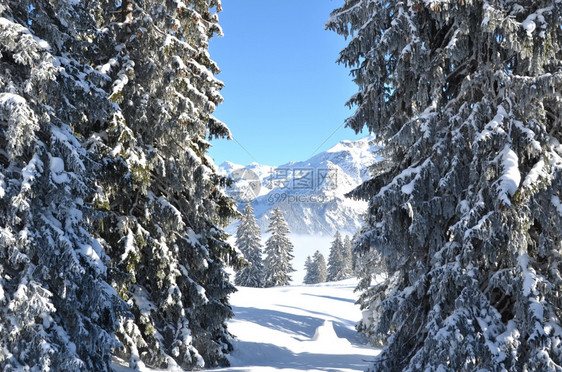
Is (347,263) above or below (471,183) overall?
below

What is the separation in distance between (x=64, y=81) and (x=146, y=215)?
4.14 meters

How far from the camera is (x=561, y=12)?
248 inches

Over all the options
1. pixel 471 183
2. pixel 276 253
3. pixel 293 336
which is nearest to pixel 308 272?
pixel 276 253

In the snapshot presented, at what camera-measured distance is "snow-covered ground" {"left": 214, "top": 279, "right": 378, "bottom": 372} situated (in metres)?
12.0

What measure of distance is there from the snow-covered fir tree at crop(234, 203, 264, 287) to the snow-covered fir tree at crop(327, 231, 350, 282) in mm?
22120

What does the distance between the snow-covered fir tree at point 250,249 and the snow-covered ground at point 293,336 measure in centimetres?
1346

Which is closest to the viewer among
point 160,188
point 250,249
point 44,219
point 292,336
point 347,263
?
point 44,219

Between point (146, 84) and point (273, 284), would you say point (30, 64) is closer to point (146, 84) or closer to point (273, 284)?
point (146, 84)

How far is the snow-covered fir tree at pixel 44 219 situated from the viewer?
247 inches

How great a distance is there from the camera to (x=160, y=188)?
1177cm

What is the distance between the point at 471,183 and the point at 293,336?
13.5 m

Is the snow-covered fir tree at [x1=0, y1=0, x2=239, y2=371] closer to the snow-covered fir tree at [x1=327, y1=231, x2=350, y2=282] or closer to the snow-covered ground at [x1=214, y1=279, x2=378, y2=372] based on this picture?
the snow-covered ground at [x1=214, y1=279, x2=378, y2=372]

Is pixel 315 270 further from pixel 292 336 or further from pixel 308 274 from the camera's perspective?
pixel 292 336

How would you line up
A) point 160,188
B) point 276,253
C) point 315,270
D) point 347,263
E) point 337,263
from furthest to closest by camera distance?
point 347,263 → point 315,270 → point 337,263 → point 276,253 → point 160,188
